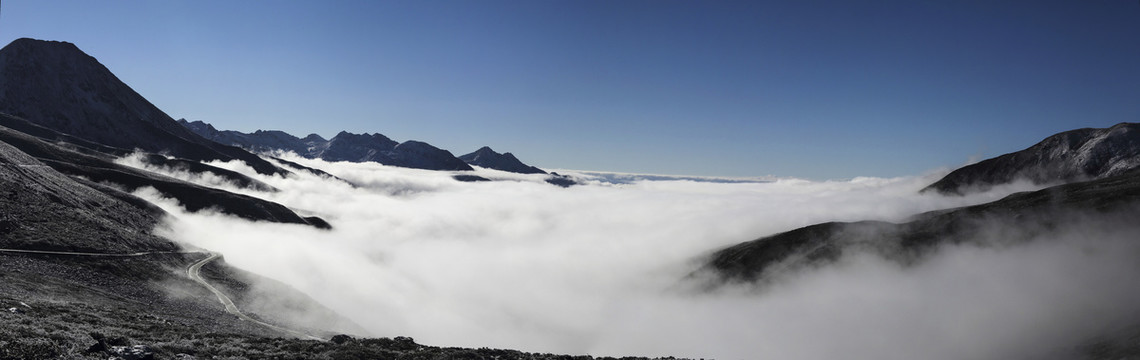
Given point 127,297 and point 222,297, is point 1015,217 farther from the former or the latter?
point 127,297

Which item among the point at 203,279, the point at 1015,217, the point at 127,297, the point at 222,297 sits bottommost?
the point at 222,297

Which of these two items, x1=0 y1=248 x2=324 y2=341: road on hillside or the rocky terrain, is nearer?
the rocky terrain

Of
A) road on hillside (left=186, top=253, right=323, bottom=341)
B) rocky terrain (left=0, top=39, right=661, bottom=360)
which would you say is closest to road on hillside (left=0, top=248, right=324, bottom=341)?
road on hillside (left=186, top=253, right=323, bottom=341)

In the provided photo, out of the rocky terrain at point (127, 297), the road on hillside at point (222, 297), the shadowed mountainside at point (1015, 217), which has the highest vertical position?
the shadowed mountainside at point (1015, 217)

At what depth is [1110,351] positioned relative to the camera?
194 feet

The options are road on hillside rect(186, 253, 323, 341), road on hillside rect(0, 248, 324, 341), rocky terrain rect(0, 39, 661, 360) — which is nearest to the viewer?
rocky terrain rect(0, 39, 661, 360)

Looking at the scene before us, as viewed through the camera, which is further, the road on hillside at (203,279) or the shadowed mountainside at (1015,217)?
the shadowed mountainside at (1015,217)

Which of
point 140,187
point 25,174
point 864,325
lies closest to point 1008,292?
point 864,325

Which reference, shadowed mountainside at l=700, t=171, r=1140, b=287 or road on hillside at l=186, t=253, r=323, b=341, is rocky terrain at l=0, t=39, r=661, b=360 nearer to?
road on hillside at l=186, t=253, r=323, b=341

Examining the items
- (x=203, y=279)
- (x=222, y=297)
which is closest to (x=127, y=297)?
(x=222, y=297)

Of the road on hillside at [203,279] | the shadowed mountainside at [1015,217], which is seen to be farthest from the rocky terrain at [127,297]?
the shadowed mountainside at [1015,217]

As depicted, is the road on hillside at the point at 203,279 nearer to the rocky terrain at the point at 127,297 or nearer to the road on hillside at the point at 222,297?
the road on hillside at the point at 222,297

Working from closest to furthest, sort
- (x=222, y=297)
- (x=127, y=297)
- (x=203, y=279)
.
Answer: (x=127, y=297)
(x=222, y=297)
(x=203, y=279)

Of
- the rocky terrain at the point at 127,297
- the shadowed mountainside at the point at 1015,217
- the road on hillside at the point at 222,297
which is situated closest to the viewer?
the rocky terrain at the point at 127,297
